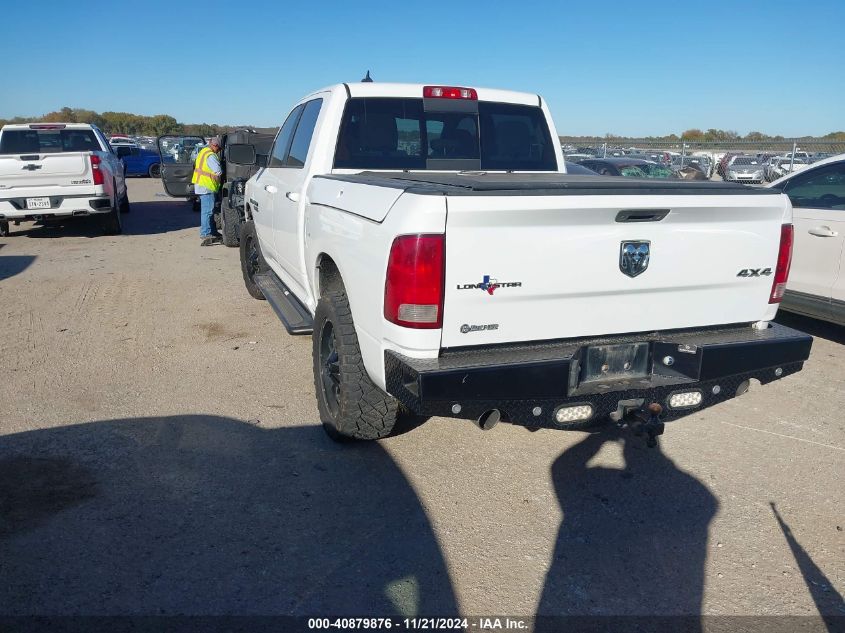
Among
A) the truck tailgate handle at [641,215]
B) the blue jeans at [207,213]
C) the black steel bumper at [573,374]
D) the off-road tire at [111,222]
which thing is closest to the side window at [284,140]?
the black steel bumper at [573,374]

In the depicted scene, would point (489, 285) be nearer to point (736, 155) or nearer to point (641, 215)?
point (641, 215)

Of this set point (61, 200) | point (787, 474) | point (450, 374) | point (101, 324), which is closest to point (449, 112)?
point (450, 374)

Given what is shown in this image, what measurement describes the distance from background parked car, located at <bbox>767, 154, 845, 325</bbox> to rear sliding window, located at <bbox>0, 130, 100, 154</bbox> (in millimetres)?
11519

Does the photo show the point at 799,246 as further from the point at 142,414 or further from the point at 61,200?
the point at 61,200

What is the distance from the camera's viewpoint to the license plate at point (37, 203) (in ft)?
36.0

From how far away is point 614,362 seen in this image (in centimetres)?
318

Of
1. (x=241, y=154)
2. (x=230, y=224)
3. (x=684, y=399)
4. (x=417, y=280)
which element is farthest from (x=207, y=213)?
(x=684, y=399)

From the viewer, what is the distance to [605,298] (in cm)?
311

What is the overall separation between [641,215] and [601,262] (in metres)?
0.29

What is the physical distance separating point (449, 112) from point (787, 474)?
3.23m

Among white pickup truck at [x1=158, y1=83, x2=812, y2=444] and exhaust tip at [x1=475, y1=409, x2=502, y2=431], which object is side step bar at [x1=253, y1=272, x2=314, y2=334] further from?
exhaust tip at [x1=475, y1=409, x2=502, y2=431]

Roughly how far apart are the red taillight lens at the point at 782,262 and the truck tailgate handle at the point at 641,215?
2.47 ft

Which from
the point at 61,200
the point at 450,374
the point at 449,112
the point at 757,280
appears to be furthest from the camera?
the point at 61,200

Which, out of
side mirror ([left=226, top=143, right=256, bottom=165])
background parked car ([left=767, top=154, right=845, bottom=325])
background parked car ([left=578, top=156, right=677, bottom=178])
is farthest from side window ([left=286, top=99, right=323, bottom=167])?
background parked car ([left=578, top=156, right=677, bottom=178])
